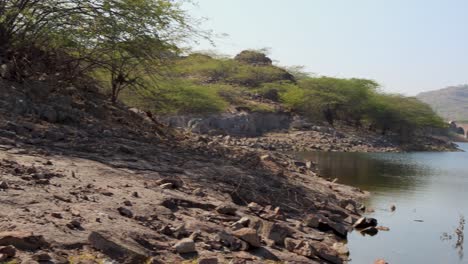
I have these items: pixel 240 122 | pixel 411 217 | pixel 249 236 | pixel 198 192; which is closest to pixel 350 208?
pixel 411 217

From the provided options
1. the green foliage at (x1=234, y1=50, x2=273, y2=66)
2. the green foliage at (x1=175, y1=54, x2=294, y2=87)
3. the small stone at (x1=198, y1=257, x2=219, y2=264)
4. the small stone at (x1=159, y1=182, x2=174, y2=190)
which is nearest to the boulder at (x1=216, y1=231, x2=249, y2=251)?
the small stone at (x1=198, y1=257, x2=219, y2=264)

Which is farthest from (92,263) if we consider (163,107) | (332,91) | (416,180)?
(332,91)

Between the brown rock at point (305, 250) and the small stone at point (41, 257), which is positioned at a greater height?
the small stone at point (41, 257)

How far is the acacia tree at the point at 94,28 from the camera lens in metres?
11.5

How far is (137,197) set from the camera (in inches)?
263

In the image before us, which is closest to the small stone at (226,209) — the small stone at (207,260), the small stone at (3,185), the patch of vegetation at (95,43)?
the small stone at (207,260)

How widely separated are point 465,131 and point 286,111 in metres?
101

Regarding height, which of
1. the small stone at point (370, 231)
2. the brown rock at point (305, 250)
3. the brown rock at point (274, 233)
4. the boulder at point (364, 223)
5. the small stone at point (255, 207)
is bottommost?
the small stone at point (370, 231)

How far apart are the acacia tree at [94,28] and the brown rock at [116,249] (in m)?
7.52

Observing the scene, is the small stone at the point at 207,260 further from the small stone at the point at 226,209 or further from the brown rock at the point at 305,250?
the small stone at the point at 226,209

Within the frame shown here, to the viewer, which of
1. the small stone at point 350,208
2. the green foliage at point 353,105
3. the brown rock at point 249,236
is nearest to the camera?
the brown rock at point 249,236

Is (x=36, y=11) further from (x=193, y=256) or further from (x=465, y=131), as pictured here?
(x=465, y=131)

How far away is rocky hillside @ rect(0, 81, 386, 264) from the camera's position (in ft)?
16.1

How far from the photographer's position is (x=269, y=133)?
131 ft
